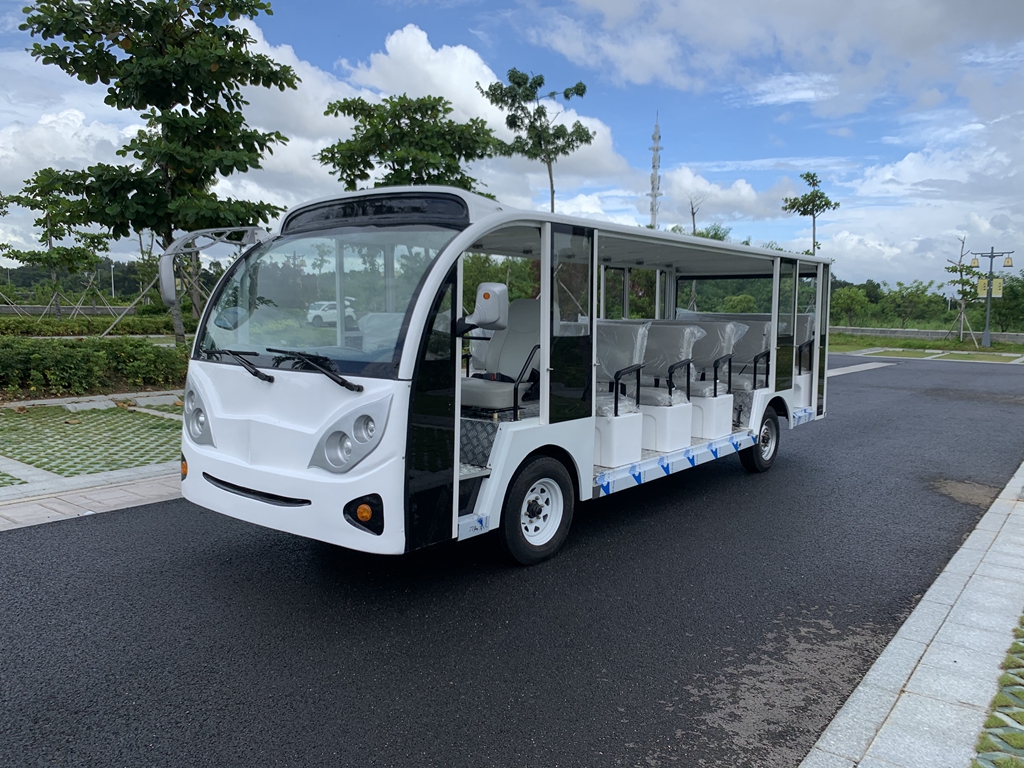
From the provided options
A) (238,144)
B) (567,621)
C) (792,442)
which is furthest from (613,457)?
(238,144)

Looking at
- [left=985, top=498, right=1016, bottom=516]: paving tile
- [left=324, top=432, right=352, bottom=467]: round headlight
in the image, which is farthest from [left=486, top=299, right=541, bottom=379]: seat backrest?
[left=985, top=498, right=1016, bottom=516]: paving tile

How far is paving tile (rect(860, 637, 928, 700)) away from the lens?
347cm

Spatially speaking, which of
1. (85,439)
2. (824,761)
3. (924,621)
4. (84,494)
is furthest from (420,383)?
(85,439)

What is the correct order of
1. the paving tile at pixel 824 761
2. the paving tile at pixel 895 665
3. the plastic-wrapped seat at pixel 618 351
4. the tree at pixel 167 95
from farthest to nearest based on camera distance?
the tree at pixel 167 95 → the plastic-wrapped seat at pixel 618 351 → the paving tile at pixel 895 665 → the paving tile at pixel 824 761

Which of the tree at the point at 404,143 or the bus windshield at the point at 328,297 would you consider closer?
the bus windshield at the point at 328,297

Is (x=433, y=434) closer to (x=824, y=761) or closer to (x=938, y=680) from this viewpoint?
(x=824, y=761)

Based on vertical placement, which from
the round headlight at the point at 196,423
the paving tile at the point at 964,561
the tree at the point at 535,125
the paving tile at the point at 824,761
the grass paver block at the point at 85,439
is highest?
the tree at the point at 535,125

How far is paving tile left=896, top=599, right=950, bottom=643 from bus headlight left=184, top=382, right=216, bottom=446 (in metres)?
3.97

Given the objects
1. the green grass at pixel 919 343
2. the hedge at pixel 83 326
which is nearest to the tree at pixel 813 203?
the green grass at pixel 919 343

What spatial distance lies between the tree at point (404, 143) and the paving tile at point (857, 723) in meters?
8.29

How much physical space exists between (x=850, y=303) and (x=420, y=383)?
39.9m

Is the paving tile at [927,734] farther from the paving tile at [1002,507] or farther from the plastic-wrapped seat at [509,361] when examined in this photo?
the paving tile at [1002,507]

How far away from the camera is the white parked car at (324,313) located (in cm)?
434

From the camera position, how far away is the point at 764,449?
784 centimetres
